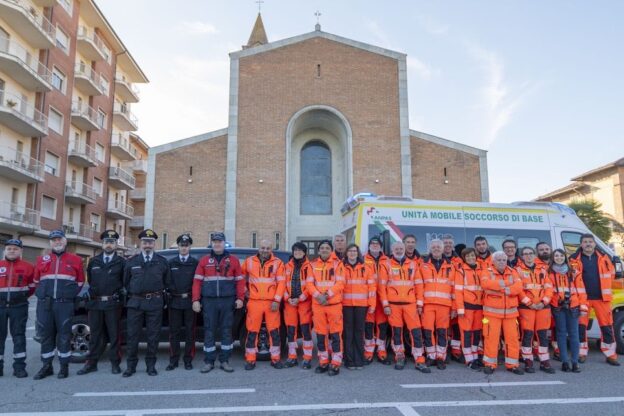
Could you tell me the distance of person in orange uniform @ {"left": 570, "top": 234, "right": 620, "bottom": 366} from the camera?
692 centimetres

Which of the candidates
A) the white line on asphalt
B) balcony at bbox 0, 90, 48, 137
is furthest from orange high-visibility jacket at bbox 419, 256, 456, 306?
balcony at bbox 0, 90, 48, 137

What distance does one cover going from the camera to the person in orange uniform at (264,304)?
6602mm

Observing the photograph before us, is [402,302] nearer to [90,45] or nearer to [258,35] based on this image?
[90,45]

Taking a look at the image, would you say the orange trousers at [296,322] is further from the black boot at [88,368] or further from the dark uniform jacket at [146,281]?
the black boot at [88,368]

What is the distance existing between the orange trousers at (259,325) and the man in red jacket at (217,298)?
0.22 metres

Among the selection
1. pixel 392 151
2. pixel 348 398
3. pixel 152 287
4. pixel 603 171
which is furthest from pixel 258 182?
pixel 603 171

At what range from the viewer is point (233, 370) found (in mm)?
6449

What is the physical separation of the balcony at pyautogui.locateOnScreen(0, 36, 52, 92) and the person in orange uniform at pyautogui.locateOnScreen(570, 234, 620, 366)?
25965 millimetres

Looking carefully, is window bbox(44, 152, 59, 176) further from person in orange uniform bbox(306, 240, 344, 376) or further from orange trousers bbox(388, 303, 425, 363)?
orange trousers bbox(388, 303, 425, 363)

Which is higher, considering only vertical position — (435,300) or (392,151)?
(392,151)

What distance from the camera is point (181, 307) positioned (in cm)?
664

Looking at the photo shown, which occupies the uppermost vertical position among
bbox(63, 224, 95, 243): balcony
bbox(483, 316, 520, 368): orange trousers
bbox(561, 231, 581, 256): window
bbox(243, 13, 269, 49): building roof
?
bbox(243, 13, 269, 49): building roof

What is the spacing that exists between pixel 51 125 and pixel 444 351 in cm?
2837

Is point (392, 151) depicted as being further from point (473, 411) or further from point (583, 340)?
point (473, 411)
